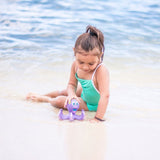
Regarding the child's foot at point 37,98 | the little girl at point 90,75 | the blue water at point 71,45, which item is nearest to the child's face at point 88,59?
the little girl at point 90,75

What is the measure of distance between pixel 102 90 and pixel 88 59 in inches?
12.9

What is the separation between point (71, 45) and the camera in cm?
577

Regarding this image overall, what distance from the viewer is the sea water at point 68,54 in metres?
2.69

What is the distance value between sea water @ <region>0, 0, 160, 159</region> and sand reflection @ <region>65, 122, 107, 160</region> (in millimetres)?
182

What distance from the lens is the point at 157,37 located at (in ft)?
21.9

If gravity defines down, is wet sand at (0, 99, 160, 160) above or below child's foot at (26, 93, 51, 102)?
above

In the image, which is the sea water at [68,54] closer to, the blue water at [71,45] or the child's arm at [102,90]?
the blue water at [71,45]

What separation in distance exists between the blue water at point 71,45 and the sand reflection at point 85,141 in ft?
2.42

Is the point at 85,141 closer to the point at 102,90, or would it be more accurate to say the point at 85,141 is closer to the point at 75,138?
the point at 75,138

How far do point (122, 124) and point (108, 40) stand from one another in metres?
4.34

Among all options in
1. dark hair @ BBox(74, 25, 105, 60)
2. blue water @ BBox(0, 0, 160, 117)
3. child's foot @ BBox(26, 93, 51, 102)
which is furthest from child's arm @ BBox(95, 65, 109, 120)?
child's foot @ BBox(26, 93, 51, 102)

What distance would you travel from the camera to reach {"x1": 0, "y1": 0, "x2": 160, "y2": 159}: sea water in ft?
8.82

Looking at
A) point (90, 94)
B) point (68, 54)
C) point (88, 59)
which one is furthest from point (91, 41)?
point (68, 54)

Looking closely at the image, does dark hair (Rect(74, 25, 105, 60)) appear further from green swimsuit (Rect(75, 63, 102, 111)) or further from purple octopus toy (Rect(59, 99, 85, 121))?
purple octopus toy (Rect(59, 99, 85, 121))
